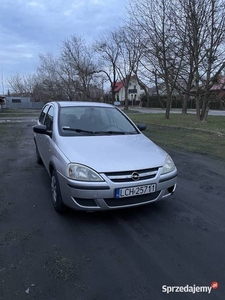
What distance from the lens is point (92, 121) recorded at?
432cm

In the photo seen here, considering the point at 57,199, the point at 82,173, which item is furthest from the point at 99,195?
the point at 57,199

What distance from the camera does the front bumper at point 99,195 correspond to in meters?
2.81

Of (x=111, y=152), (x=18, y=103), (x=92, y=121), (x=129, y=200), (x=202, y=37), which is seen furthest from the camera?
(x=18, y=103)

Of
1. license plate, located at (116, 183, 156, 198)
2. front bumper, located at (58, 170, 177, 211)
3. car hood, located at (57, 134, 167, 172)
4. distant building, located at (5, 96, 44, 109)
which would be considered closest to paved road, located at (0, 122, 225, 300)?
front bumper, located at (58, 170, 177, 211)

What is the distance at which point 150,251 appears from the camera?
2.55 meters

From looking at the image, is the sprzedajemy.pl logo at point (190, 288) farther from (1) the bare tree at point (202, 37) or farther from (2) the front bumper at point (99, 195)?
(1) the bare tree at point (202, 37)

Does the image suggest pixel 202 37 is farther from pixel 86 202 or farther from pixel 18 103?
pixel 18 103

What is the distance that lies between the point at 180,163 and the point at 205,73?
1126 cm

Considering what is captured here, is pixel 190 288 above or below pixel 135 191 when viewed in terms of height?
below

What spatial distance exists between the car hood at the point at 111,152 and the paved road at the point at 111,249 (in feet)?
2.62

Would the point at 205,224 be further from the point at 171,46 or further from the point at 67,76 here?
the point at 67,76

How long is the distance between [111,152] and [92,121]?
1281 mm

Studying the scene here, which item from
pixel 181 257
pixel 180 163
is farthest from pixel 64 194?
pixel 180 163

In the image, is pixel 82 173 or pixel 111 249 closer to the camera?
pixel 111 249
